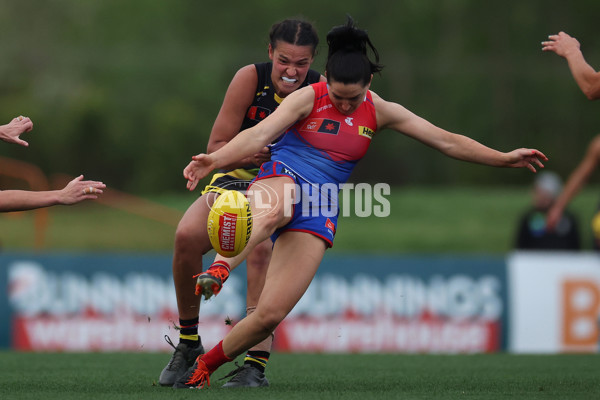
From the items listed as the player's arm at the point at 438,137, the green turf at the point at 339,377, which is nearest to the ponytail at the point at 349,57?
the player's arm at the point at 438,137

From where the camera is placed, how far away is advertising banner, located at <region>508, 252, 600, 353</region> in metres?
11.0

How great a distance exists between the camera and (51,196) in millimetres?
5629

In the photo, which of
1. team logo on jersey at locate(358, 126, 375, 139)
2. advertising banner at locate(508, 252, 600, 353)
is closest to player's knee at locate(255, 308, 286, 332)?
team logo on jersey at locate(358, 126, 375, 139)

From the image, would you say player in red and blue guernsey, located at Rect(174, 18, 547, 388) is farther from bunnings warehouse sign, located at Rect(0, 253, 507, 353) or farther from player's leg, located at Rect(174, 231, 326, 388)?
bunnings warehouse sign, located at Rect(0, 253, 507, 353)

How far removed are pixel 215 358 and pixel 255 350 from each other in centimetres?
49

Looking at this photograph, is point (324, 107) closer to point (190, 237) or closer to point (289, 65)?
point (289, 65)

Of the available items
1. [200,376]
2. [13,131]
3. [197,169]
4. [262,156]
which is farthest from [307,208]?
[13,131]

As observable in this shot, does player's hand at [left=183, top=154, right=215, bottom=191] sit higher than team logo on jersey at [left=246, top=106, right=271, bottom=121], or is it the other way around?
team logo on jersey at [left=246, top=106, right=271, bottom=121]

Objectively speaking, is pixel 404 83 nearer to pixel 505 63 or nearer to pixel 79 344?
pixel 505 63

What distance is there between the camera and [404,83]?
30.4 meters

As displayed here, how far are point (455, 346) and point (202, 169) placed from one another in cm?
643

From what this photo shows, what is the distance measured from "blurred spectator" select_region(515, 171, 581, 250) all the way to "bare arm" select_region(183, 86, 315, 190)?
694cm

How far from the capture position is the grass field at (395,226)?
16.9m

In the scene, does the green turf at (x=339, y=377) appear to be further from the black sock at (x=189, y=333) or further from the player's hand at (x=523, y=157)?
the player's hand at (x=523, y=157)
